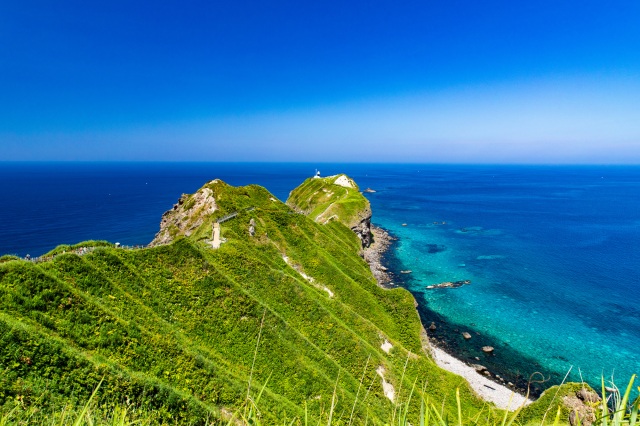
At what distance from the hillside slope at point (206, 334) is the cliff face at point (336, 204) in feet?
136

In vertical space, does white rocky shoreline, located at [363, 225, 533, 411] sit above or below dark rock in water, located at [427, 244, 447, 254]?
below

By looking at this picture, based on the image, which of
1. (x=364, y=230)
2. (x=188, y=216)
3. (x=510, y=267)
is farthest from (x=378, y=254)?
(x=188, y=216)

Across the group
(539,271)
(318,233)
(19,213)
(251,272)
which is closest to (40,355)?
(251,272)

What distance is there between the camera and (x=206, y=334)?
28.9m

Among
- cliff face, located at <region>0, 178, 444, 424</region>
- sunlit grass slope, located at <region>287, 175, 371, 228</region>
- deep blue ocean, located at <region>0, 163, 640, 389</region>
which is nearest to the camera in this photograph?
A: cliff face, located at <region>0, 178, 444, 424</region>

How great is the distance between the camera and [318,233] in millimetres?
64750

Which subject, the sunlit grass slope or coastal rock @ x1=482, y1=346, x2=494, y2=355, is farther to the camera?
the sunlit grass slope

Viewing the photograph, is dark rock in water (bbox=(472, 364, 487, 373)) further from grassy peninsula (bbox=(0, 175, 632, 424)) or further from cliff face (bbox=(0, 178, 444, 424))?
cliff face (bbox=(0, 178, 444, 424))

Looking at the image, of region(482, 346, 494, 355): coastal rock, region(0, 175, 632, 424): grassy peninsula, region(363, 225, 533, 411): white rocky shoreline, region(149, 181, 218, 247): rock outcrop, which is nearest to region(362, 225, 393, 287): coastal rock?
region(482, 346, 494, 355): coastal rock

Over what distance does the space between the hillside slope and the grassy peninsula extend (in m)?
0.09

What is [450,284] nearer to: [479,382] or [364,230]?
[364,230]

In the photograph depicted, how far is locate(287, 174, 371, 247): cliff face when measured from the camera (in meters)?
94.1

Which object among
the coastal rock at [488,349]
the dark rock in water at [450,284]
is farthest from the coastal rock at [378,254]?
the coastal rock at [488,349]

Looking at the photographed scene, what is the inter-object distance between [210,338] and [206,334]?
49cm
